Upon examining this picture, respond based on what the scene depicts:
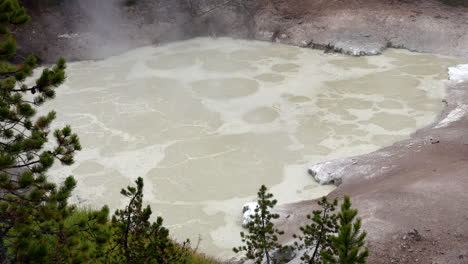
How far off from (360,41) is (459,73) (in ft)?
14.7

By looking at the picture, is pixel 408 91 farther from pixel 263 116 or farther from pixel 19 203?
pixel 19 203

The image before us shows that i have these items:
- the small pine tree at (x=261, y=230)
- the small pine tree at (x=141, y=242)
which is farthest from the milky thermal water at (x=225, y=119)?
the small pine tree at (x=141, y=242)

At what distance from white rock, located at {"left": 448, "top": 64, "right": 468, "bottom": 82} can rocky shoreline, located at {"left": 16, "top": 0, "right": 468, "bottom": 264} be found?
1.04ft

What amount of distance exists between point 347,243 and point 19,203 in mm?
2783

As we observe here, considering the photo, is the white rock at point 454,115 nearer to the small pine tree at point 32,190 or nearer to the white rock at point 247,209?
the white rock at point 247,209

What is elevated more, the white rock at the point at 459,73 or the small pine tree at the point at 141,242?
the white rock at the point at 459,73

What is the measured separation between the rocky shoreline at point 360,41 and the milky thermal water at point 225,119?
849 mm

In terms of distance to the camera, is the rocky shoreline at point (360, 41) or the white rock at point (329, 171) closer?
the rocky shoreline at point (360, 41)

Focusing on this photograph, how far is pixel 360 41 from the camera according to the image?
19.1 m

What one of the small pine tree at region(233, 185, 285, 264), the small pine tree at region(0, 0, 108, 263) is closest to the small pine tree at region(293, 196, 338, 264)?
the small pine tree at region(233, 185, 285, 264)

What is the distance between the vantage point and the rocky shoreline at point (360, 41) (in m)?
7.51

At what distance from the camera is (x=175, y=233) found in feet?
29.3

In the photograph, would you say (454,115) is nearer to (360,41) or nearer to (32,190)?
(360,41)

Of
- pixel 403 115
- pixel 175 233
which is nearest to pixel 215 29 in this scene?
pixel 403 115
